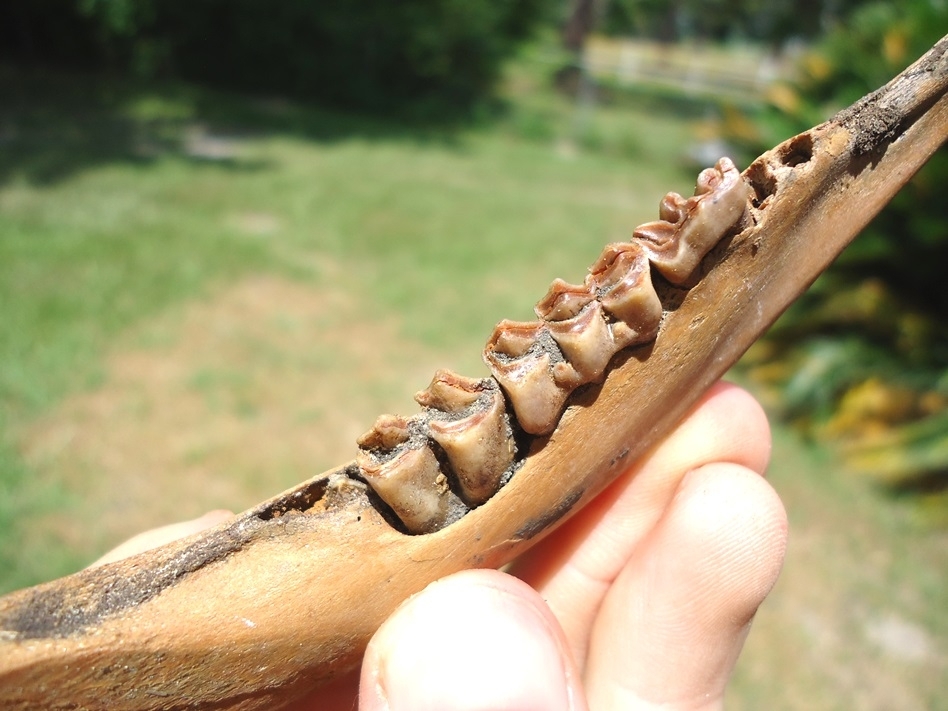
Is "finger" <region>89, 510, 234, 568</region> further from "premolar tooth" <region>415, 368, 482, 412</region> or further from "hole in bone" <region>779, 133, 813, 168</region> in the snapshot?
"hole in bone" <region>779, 133, 813, 168</region>

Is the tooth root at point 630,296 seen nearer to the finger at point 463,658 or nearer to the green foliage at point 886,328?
the finger at point 463,658

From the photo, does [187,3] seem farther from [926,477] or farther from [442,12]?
[926,477]

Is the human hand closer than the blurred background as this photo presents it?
Yes

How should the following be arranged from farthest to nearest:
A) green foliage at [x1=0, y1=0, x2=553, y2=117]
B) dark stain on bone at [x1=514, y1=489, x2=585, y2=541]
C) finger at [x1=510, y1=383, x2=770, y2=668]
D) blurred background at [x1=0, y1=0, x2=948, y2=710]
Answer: green foliage at [x1=0, y1=0, x2=553, y2=117]
blurred background at [x1=0, y1=0, x2=948, y2=710]
finger at [x1=510, y1=383, x2=770, y2=668]
dark stain on bone at [x1=514, y1=489, x2=585, y2=541]

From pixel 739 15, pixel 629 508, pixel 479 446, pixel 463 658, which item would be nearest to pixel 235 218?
pixel 629 508

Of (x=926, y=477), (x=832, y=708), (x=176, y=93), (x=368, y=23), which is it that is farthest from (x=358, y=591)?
(x=368, y=23)

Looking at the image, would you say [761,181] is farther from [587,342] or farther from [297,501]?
[297,501]

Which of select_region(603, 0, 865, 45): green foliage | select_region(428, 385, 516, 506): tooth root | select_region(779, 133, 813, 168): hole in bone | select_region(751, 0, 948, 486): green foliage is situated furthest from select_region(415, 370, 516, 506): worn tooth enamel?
select_region(603, 0, 865, 45): green foliage
